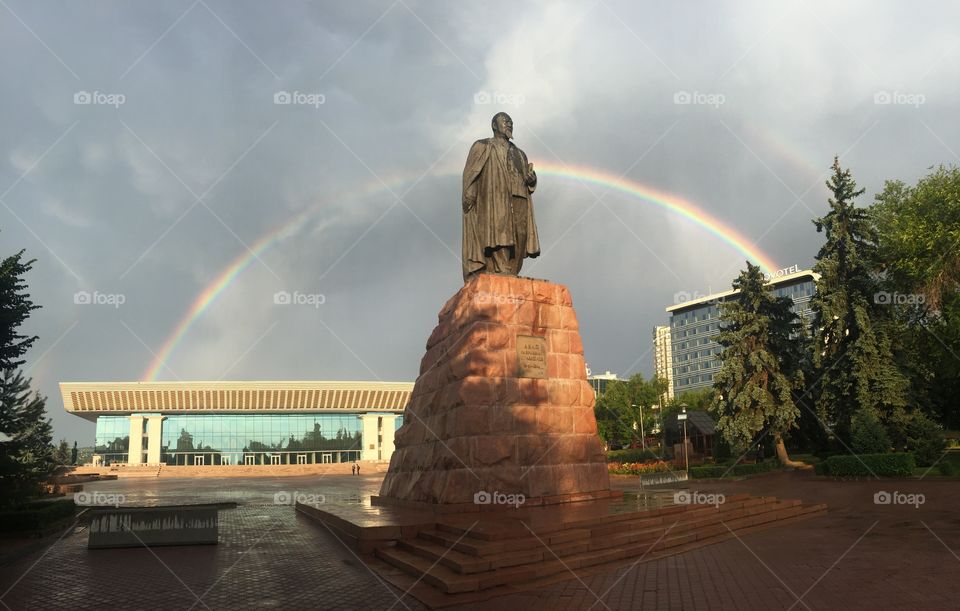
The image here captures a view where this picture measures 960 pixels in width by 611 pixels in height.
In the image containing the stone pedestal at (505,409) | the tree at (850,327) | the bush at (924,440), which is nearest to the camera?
the stone pedestal at (505,409)

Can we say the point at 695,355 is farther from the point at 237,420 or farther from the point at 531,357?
the point at 531,357

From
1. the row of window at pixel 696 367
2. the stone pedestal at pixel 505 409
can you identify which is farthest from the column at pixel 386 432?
the row of window at pixel 696 367

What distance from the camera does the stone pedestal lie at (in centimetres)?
1083

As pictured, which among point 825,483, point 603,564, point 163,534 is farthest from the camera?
point 825,483

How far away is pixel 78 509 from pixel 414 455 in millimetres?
12690

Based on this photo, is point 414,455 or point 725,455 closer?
point 414,455

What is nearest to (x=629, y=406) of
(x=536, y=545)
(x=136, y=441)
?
(x=136, y=441)

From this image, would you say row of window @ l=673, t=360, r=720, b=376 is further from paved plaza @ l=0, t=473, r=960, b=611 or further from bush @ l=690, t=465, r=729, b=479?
paved plaza @ l=0, t=473, r=960, b=611

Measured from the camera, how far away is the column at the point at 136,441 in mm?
67688

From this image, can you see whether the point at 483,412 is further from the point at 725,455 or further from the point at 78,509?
the point at 725,455

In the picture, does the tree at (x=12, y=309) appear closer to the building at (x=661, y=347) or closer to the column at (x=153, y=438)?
the column at (x=153, y=438)

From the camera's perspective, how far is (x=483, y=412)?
433 inches

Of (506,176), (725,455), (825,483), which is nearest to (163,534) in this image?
(506,176)

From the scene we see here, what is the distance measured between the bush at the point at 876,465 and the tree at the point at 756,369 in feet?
24.2
